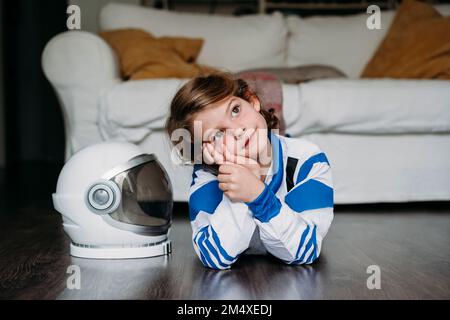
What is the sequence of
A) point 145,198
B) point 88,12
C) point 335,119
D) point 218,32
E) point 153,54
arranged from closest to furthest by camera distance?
1. point 145,198
2. point 335,119
3. point 153,54
4. point 218,32
5. point 88,12

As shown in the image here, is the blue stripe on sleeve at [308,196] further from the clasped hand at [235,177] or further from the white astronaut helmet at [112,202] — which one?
the white astronaut helmet at [112,202]

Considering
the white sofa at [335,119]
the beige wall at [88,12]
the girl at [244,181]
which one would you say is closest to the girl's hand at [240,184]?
the girl at [244,181]

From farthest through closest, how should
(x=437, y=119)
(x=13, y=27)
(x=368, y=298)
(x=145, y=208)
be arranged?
(x=13, y=27) < (x=437, y=119) < (x=145, y=208) < (x=368, y=298)

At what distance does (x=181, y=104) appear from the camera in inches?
50.8

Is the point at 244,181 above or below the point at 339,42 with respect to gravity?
below

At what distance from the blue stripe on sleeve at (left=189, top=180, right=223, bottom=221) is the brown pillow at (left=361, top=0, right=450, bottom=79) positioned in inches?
57.4

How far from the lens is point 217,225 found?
1232mm

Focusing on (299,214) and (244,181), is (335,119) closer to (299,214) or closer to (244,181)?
(299,214)

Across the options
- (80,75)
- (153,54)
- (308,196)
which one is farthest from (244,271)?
(153,54)

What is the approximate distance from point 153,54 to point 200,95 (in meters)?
1.30

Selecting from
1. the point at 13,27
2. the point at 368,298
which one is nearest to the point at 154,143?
the point at 368,298

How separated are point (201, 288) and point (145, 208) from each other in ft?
1.14

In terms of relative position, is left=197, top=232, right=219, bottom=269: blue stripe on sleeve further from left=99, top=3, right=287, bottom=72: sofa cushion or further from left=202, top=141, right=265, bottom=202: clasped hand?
left=99, top=3, right=287, bottom=72: sofa cushion

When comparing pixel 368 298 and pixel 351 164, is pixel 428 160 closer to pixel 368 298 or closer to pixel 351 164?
pixel 351 164
